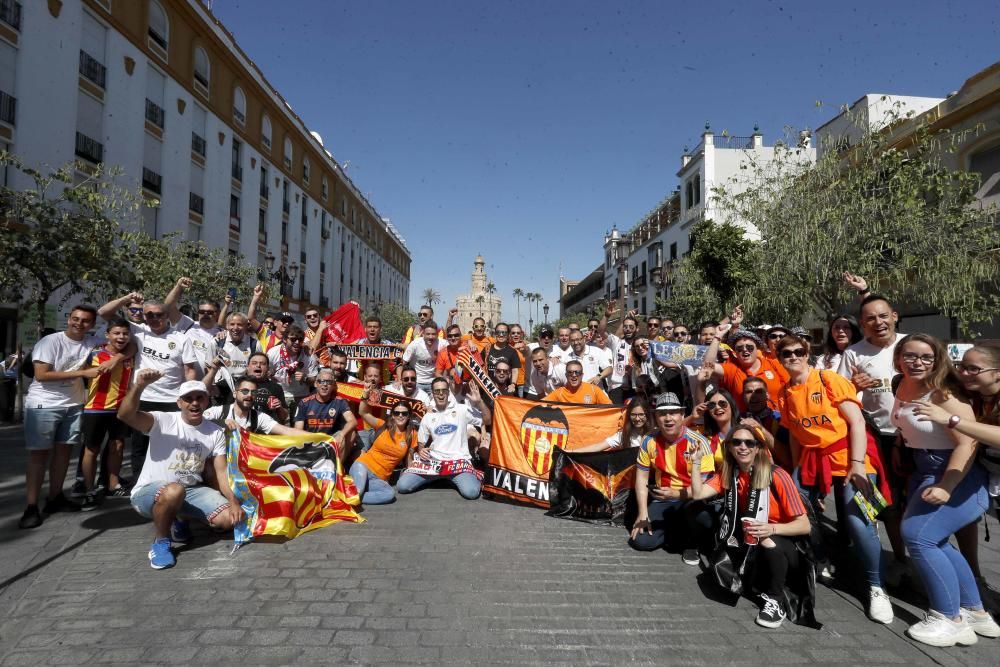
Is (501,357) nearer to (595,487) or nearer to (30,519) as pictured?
(595,487)

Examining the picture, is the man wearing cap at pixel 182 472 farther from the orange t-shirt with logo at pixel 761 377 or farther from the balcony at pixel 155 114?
the balcony at pixel 155 114

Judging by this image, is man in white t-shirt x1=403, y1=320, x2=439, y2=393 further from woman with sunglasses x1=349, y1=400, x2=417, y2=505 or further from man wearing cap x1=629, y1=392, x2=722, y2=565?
man wearing cap x1=629, y1=392, x2=722, y2=565

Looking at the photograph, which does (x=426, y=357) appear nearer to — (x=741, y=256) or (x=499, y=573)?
(x=499, y=573)

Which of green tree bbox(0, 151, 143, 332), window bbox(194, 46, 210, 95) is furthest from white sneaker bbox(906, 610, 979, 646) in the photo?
window bbox(194, 46, 210, 95)

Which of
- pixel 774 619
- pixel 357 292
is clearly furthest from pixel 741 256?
pixel 357 292

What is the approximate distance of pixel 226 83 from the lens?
28547 millimetres

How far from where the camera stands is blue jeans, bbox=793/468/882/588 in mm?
3615

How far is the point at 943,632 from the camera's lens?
3.17m

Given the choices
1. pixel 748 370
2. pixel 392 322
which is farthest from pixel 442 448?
pixel 392 322

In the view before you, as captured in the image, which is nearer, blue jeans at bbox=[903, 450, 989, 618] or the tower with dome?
blue jeans at bbox=[903, 450, 989, 618]

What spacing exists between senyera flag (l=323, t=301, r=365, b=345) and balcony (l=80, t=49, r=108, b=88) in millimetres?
16345

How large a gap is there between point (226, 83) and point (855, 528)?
1310 inches

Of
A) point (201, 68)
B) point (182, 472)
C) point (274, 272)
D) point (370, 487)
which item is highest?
point (201, 68)

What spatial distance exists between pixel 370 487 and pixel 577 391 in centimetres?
284
